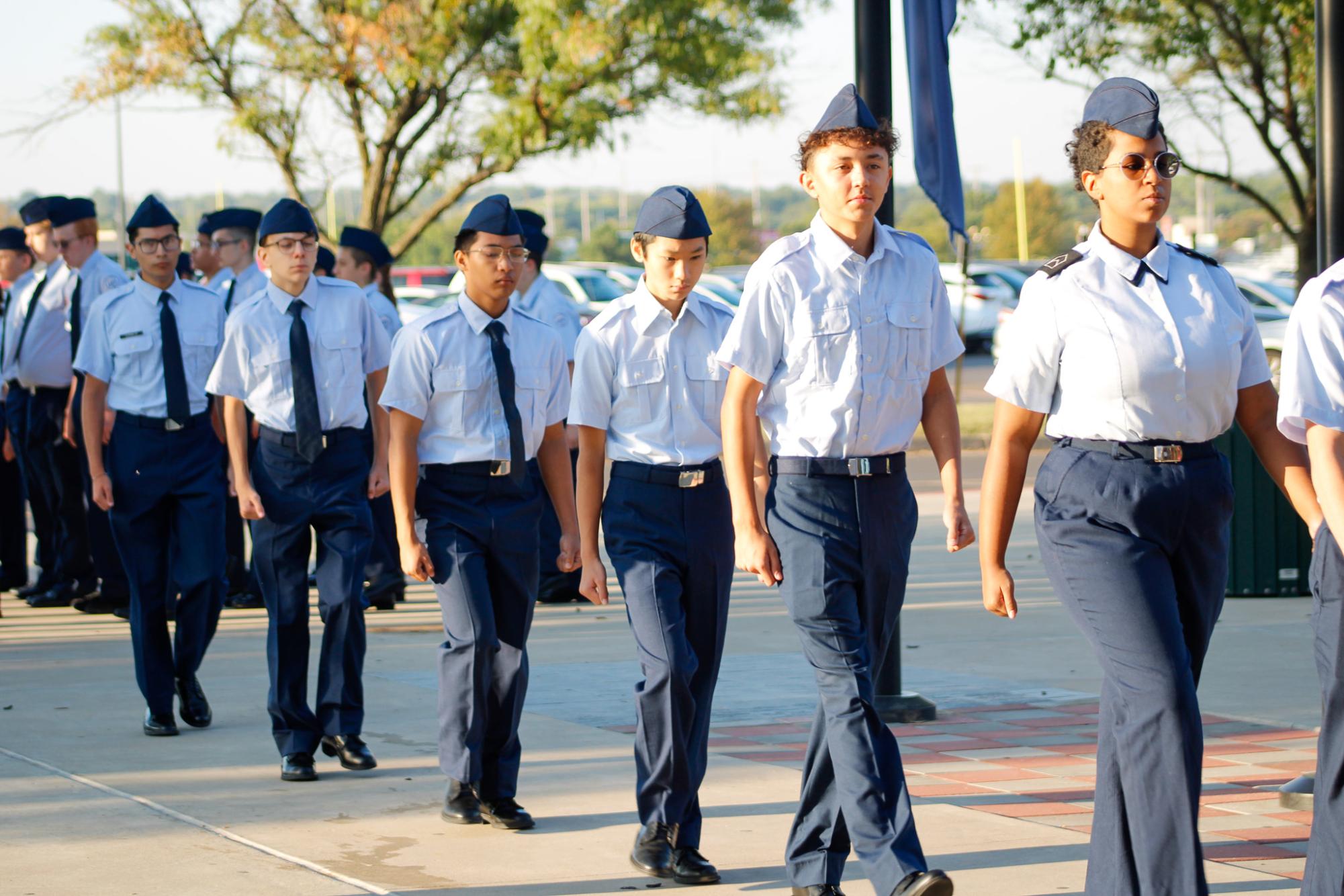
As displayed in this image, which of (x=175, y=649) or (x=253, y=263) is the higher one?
(x=253, y=263)

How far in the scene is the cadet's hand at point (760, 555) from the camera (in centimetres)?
470

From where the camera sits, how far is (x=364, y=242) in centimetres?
1062

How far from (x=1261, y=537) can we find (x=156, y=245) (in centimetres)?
621

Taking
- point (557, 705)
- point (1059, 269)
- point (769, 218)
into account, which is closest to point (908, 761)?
point (557, 705)

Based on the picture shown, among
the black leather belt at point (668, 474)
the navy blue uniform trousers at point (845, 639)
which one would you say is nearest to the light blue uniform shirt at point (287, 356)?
the black leather belt at point (668, 474)

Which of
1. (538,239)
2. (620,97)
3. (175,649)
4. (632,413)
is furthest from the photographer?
(620,97)

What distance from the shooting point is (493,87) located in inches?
822

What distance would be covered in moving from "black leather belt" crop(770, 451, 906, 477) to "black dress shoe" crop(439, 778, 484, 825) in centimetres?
172

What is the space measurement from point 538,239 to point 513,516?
466 cm

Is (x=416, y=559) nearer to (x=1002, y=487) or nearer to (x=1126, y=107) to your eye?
(x=1002, y=487)

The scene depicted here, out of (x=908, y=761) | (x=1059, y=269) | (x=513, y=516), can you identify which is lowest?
(x=908, y=761)

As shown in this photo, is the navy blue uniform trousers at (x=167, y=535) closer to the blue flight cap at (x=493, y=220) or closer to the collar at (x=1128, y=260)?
the blue flight cap at (x=493, y=220)

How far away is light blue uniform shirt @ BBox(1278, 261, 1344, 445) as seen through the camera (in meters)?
4.04

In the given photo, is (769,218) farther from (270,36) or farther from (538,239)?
(538,239)
